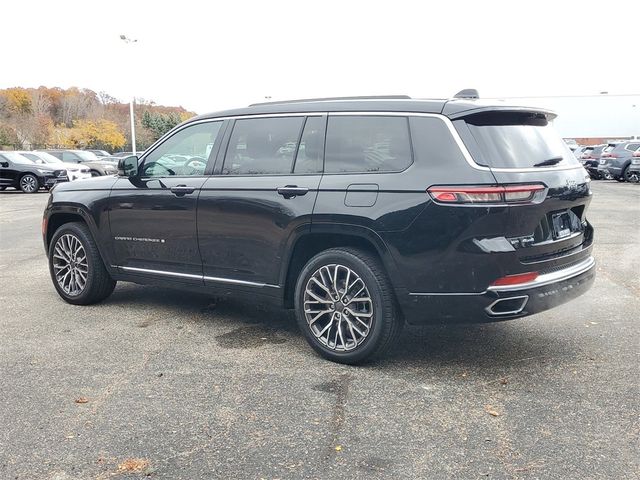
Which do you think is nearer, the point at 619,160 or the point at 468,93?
the point at 468,93

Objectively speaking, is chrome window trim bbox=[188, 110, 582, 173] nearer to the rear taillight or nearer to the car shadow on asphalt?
the rear taillight

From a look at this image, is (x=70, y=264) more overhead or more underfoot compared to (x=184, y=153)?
more underfoot

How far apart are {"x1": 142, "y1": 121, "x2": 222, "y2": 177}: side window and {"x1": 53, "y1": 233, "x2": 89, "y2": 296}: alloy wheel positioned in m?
1.14

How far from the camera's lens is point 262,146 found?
16.4 feet

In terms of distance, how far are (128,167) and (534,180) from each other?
3422 mm

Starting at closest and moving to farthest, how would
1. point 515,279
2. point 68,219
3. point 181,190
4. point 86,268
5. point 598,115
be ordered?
point 515,279 < point 181,190 < point 86,268 < point 68,219 < point 598,115

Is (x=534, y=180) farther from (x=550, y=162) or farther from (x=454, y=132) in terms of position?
(x=454, y=132)

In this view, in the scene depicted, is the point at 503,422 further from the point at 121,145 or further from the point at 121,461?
the point at 121,145

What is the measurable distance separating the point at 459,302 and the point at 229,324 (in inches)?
88.5

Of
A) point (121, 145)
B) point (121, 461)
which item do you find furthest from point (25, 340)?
point (121, 145)

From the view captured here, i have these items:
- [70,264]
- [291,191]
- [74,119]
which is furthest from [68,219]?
[74,119]

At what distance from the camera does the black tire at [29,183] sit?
23.4 m

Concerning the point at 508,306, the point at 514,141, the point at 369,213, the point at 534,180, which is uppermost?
the point at 514,141

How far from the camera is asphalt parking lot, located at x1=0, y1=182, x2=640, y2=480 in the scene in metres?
3.13
